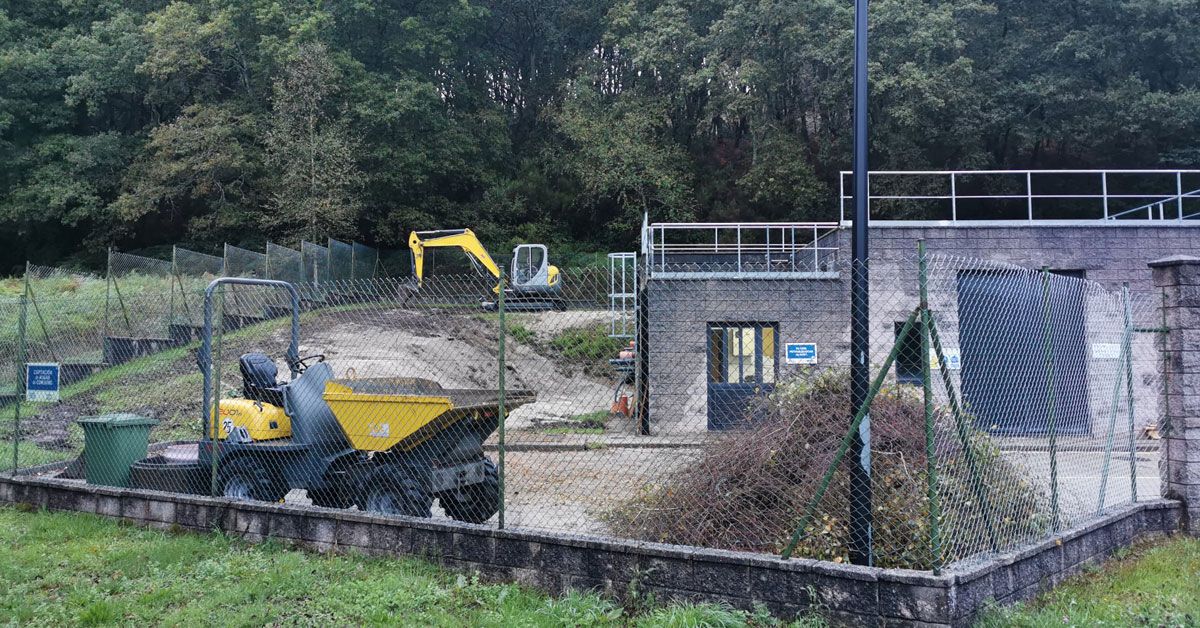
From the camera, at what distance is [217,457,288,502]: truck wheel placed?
8246 mm

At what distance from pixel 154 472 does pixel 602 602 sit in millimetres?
5076

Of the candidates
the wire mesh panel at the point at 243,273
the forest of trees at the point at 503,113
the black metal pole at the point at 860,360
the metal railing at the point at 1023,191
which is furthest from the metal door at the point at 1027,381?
the metal railing at the point at 1023,191

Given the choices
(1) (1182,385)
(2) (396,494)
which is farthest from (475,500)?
(1) (1182,385)

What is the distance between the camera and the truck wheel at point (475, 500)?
7.66m

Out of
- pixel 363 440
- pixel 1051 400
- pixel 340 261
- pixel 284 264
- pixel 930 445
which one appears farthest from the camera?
pixel 340 261

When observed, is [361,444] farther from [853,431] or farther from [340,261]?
[340,261]

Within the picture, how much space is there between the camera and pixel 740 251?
19.0 m

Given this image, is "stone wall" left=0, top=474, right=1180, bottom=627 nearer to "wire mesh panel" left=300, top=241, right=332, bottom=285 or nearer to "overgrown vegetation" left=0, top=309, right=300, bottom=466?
"overgrown vegetation" left=0, top=309, right=300, bottom=466

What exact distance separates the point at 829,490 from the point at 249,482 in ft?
17.8

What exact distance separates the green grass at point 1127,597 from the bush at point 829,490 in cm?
43

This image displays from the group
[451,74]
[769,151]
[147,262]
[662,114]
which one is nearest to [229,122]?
[451,74]

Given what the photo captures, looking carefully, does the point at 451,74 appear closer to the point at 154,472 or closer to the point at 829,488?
the point at 154,472

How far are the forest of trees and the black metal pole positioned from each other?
26520 mm

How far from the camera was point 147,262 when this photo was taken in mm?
21812
